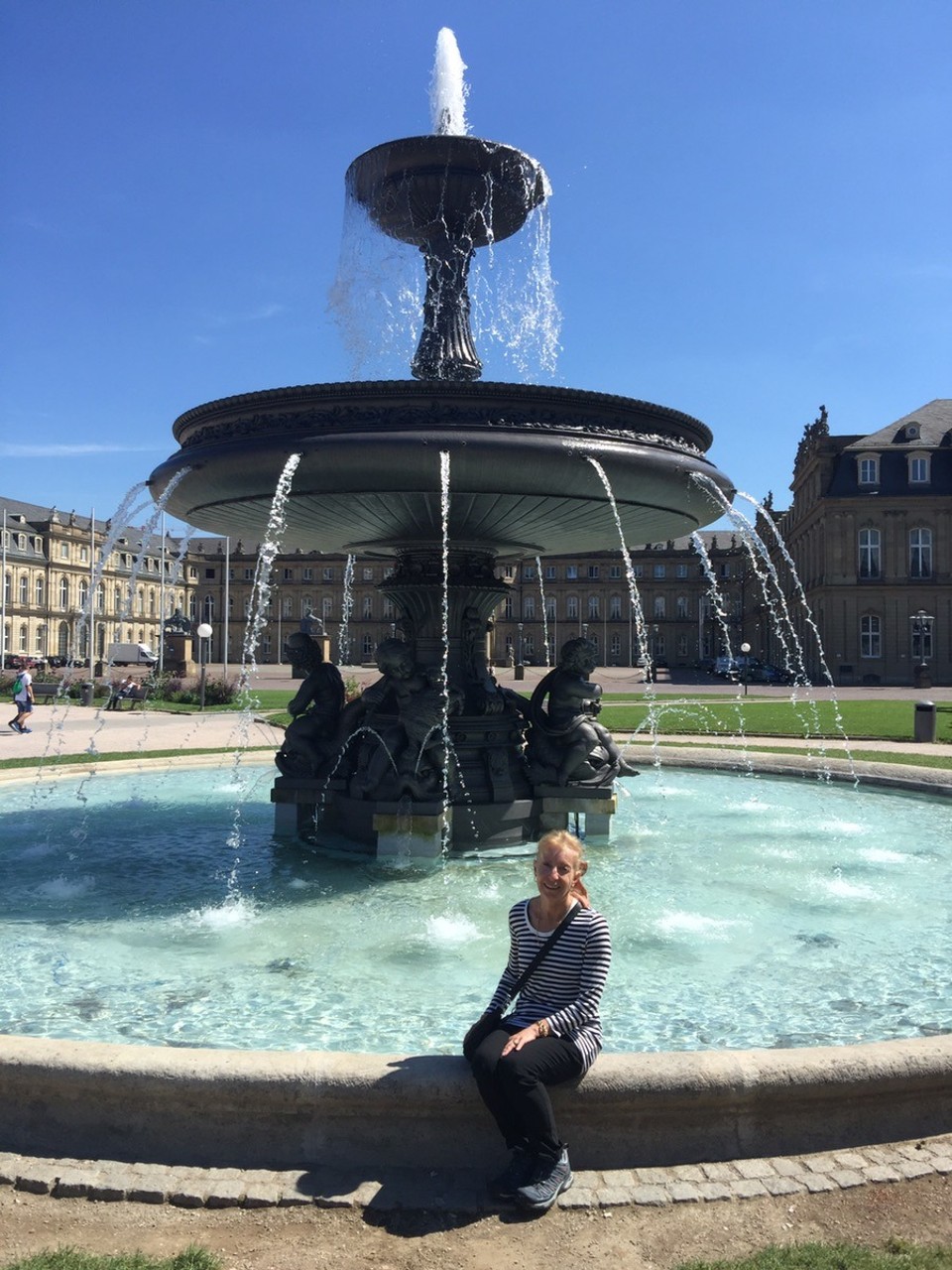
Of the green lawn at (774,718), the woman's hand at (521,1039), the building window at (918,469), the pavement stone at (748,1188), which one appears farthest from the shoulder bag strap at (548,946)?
the building window at (918,469)

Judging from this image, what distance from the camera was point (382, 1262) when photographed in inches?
119

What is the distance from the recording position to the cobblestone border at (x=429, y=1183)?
11.0 ft

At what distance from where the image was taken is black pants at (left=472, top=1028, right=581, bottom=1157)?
3.38 meters

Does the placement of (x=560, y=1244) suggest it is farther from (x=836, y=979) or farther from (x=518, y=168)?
(x=518, y=168)

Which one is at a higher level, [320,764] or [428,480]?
[428,480]

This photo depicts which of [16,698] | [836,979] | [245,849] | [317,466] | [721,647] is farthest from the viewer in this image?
[721,647]

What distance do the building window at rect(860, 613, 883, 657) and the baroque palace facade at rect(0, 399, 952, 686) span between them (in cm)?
9

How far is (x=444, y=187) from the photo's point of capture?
9.47 m

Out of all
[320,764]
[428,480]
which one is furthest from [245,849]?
[428,480]

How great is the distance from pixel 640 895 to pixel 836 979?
77.4 inches

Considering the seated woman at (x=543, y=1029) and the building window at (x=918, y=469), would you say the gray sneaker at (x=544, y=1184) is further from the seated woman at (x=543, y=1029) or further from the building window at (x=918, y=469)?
the building window at (x=918, y=469)

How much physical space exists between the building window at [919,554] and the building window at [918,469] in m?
3.10

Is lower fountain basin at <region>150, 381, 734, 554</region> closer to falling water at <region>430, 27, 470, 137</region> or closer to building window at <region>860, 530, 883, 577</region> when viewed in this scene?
falling water at <region>430, 27, 470, 137</region>

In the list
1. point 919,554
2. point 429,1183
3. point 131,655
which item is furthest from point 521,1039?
point 131,655
